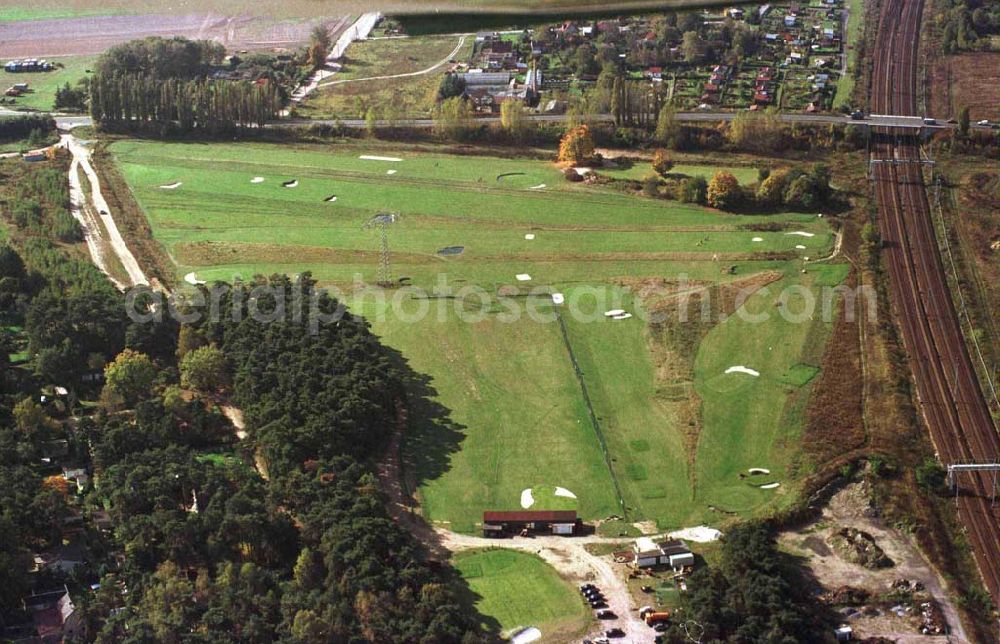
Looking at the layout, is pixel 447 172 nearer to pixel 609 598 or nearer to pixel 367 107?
pixel 367 107

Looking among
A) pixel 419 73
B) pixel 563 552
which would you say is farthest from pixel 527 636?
pixel 419 73

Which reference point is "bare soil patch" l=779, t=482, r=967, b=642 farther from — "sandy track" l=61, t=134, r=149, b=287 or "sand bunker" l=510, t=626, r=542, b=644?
"sandy track" l=61, t=134, r=149, b=287

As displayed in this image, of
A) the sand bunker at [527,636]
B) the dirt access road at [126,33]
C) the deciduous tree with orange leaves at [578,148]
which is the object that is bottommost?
the sand bunker at [527,636]

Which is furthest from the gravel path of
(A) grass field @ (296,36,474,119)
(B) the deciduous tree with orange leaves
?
(B) the deciduous tree with orange leaves

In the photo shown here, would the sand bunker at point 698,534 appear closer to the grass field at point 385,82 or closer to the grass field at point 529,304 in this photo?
the grass field at point 529,304

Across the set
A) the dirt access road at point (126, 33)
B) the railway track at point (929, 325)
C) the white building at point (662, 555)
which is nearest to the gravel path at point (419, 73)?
the dirt access road at point (126, 33)

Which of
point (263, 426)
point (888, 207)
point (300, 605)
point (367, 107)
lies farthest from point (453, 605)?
point (367, 107)
